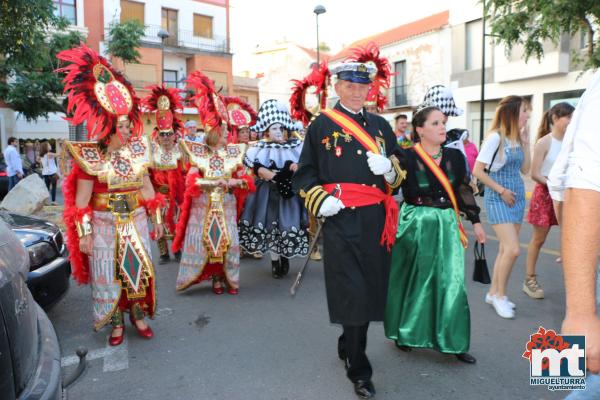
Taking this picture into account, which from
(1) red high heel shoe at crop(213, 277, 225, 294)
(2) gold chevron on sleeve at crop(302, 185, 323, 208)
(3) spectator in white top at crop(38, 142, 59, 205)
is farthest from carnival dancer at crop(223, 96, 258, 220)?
(3) spectator in white top at crop(38, 142, 59, 205)

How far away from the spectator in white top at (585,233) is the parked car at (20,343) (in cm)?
174

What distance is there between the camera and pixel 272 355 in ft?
12.6

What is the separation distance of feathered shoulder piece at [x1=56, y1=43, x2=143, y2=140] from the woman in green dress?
2.16m

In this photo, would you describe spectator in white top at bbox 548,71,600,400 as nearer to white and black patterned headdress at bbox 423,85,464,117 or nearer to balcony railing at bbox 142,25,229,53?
white and black patterned headdress at bbox 423,85,464,117

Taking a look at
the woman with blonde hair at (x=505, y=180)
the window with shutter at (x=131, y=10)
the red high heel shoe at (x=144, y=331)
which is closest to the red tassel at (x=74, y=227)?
the red high heel shoe at (x=144, y=331)

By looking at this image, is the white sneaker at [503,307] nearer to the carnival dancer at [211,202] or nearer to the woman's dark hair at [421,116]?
the woman's dark hair at [421,116]

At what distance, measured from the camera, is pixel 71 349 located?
403 centimetres

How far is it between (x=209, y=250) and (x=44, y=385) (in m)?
3.54

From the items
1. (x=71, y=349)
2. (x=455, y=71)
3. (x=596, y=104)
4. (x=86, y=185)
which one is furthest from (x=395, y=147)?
(x=455, y=71)

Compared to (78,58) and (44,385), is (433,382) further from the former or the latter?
(78,58)

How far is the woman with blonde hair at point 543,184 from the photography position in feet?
16.4

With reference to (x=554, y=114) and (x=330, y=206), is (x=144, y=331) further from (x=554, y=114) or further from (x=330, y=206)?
(x=554, y=114)

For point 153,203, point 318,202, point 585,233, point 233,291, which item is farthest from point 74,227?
point 585,233

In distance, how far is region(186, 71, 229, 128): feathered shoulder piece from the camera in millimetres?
5398
